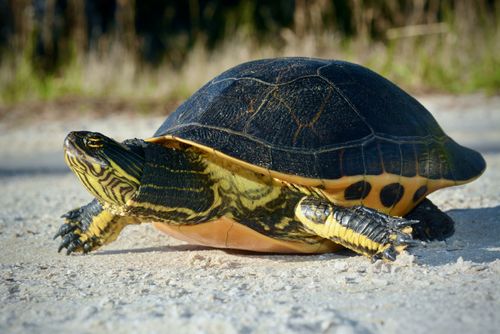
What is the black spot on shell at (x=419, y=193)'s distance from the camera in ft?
12.7

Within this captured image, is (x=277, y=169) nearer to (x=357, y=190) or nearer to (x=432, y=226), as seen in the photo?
(x=357, y=190)

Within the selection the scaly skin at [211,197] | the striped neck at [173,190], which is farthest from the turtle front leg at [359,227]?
the striped neck at [173,190]

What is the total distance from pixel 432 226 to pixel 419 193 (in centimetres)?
22

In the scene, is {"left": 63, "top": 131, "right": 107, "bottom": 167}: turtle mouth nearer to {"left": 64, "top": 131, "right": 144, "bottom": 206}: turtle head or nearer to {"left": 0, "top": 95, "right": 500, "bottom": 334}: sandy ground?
{"left": 64, "top": 131, "right": 144, "bottom": 206}: turtle head

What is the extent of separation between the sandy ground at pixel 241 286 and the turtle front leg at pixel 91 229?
8 centimetres

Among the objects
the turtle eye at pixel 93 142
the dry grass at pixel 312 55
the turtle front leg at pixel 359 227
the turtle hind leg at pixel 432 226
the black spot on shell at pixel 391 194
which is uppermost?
the dry grass at pixel 312 55

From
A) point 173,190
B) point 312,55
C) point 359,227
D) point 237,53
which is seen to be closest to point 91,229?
point 173,190

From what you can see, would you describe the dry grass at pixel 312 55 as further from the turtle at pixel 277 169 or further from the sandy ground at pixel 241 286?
the turtle at pixel 277 169

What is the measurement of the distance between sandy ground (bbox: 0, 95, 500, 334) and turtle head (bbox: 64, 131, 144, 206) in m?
0.40

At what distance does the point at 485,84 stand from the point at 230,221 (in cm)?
744

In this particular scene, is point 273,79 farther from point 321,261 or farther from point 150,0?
point 150,0

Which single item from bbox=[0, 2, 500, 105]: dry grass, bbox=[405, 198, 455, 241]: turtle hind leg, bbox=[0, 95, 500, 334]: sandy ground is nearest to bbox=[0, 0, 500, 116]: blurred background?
bbox=[0, 2, 500, 105]: dry grass

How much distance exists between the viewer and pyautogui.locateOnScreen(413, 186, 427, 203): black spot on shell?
12.7 feet

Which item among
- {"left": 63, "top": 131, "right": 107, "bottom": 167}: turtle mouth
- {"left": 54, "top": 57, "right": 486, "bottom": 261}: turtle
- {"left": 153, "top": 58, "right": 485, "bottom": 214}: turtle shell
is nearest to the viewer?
{"left": 63, "top": 131, "right": 107, "bottom": 167}: turtle mouth
